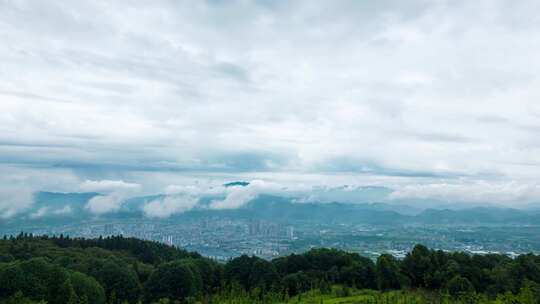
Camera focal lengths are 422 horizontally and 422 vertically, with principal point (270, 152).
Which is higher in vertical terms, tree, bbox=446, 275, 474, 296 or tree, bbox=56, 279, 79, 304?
tree, bbox=446, 275, 474, 296

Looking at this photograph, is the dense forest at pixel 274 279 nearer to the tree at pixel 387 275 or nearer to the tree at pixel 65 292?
the tree at pixel 65 292

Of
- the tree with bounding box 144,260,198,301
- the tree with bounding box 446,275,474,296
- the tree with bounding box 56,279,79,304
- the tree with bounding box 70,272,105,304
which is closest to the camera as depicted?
the tree with bounding box 56,279,79,304

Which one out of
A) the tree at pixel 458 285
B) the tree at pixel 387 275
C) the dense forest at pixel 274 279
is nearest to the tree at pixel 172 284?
the dense forest at pixel 274 279

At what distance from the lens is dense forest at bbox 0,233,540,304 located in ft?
142

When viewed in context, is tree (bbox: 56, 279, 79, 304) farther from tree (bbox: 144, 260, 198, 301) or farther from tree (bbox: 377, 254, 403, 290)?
tree (bbox: 377, 254, 403, 290)

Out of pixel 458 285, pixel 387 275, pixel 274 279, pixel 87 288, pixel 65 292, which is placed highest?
pixel 458 285

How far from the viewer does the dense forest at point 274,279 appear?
43.4 m

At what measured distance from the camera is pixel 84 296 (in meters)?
42.3

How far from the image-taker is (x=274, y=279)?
5553cm

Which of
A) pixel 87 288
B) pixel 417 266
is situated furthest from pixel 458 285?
pixel 87 288

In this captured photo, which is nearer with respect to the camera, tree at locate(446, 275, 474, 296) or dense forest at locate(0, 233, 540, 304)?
dense forest at locate(0, 233, 540, 304)

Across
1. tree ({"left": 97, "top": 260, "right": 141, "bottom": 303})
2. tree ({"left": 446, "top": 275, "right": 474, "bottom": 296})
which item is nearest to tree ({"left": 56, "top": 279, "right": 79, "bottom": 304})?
tree ({"left": 97, "top": 260, "right": 141, "bottom": 303})

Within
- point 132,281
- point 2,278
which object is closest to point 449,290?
point 132,281

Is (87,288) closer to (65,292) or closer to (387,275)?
(65,292)
